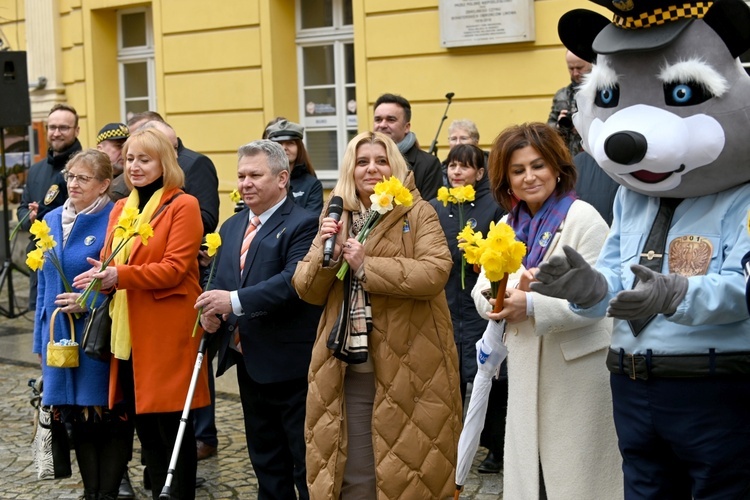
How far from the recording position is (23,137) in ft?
49.8

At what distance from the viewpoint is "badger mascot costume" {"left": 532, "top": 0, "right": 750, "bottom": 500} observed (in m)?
3.45

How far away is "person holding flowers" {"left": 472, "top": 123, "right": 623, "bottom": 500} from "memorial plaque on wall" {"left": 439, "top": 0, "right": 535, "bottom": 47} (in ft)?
18.5

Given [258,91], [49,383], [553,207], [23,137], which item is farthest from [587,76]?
[23,137]

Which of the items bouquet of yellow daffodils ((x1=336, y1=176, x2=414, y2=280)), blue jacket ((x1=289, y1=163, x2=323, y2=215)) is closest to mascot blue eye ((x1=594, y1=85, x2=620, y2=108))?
bouquet of yellow daffodils ((x1=336, y1=176, x2=414, y2=280))

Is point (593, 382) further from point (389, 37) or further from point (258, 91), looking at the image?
point (258, 91)

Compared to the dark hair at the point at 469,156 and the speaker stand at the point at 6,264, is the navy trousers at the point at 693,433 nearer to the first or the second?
the dark hair at the point at 469,156

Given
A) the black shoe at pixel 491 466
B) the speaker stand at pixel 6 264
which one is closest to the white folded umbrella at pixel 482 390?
the black shoe at pixel 491 466

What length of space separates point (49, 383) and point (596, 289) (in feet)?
10.5

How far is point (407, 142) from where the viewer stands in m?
7.38

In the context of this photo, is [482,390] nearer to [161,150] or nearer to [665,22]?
[665,22]

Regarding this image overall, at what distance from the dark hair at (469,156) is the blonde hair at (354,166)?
1.64 metres

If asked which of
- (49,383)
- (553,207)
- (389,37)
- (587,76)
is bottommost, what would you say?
(49,383)

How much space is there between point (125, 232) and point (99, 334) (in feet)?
1.79

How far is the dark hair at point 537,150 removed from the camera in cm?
430
